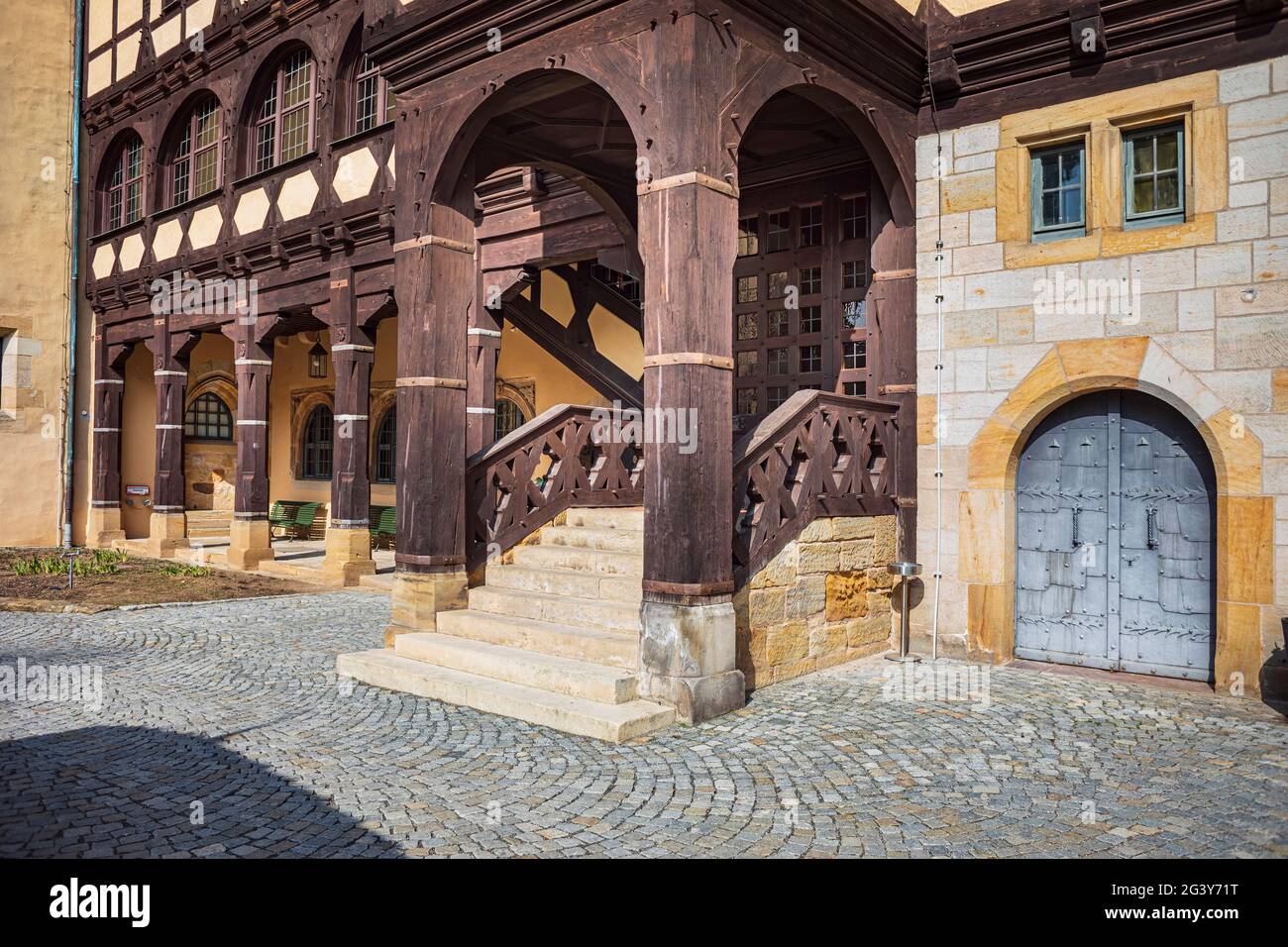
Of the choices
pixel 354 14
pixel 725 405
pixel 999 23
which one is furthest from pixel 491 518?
pixel 354 14

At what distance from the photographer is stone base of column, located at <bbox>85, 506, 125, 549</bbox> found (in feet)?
54.3

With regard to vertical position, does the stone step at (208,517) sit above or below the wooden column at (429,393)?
below

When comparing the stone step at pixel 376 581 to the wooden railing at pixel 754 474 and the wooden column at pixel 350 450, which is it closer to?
the wooden column at pixel 350 450

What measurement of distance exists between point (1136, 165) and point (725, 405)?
142 inches

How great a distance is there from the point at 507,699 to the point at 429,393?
7.88 ft

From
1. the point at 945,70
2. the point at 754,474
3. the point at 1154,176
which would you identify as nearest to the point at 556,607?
the point at 754,474

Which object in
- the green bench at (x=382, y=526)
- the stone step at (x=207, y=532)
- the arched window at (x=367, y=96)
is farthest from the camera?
the stone step at (x=207, y=532)

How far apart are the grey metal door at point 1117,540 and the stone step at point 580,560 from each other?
2.91 m

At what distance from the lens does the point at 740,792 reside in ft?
13.9

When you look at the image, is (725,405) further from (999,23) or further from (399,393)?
(999,23)

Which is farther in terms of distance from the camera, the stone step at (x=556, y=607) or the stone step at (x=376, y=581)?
the stone step at (x=376, y=581)

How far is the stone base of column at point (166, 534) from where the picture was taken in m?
15.2

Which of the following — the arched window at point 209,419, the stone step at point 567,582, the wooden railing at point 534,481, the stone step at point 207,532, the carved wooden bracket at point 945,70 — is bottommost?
the stone step at point 207,532

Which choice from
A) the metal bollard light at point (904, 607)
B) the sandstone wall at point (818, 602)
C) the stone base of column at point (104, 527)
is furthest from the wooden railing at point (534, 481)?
the stone base of column at point (104, 527)
